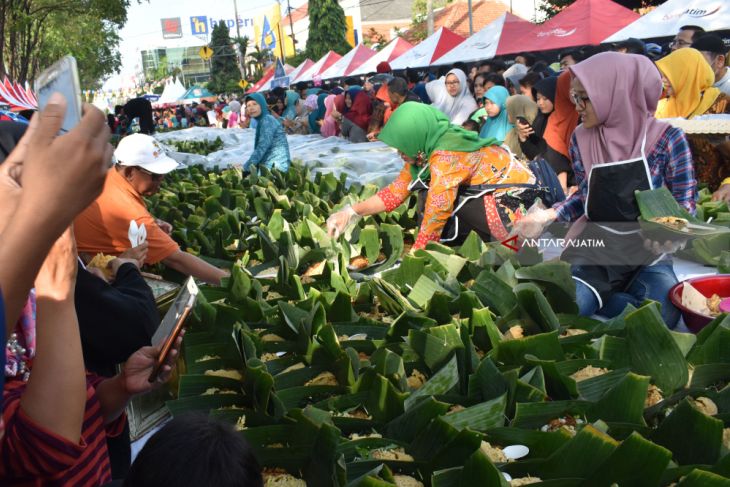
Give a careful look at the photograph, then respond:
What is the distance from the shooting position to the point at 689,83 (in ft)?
15.4

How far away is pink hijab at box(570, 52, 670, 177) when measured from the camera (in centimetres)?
244

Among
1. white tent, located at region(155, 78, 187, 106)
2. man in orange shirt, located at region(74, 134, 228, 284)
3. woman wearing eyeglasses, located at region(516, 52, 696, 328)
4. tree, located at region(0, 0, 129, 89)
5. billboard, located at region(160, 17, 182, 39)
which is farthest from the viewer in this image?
billboard, located at region(160, 17, 182, 39)

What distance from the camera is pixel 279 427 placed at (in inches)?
A: 57.2

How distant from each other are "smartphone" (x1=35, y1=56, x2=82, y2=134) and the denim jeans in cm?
197

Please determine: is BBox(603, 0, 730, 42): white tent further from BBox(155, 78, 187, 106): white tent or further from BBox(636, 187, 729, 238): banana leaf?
BBox(155, 78, 187, 106): white tent

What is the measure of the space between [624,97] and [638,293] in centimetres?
71

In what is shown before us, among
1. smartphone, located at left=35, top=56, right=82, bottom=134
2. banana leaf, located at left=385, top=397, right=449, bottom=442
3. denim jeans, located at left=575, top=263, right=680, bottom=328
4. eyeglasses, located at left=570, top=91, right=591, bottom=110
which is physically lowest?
denim jeans, located at left=575, top=263, right=680, bottom=328

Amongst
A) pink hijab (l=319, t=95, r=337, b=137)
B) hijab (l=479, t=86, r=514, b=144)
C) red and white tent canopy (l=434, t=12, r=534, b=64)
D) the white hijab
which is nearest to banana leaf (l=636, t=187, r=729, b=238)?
hijab (l=479, t=86, r=514, b=144)

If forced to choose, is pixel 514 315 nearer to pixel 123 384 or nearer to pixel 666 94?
pixel 123 384

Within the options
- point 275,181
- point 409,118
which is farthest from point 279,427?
point 275,181

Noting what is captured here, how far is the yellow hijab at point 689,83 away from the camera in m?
4.64

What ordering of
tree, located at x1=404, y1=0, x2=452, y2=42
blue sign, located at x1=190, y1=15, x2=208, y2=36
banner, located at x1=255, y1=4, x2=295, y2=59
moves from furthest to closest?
blue sign, located at x1=190, y1=15, x2=208, y2=36
banner, located at x1=255, y1=4, x2=295, y2=59
tree, located at x1=404, y1=0, x2=452, y2=42

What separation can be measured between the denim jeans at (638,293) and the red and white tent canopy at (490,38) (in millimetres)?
9168

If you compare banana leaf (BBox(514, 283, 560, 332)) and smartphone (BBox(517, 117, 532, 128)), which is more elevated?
smartphone (BBox(517, 117, 532, 128))
